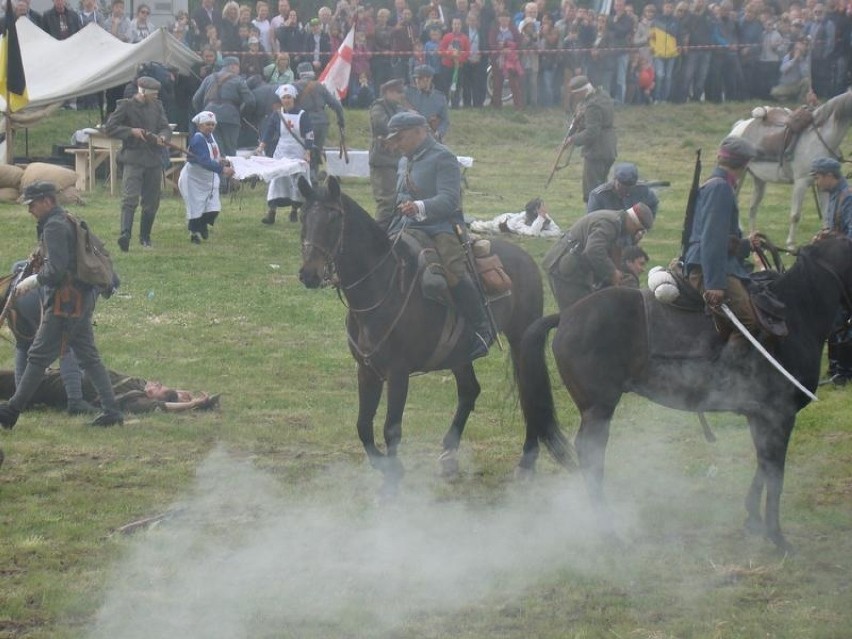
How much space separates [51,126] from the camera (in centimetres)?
2672

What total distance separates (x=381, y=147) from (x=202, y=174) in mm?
2673

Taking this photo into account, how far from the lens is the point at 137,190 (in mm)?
17812

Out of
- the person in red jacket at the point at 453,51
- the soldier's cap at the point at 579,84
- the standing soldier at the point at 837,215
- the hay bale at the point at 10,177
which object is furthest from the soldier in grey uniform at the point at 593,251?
the person in red jacket at the point at 453,51

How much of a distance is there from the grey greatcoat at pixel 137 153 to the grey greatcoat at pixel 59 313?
7.49 meters

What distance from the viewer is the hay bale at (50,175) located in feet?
70.3

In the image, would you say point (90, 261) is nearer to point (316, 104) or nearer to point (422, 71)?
point (422, 71)

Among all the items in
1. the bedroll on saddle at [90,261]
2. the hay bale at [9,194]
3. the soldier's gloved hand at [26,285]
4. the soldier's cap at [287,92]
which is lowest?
the hay bale at [9,194]

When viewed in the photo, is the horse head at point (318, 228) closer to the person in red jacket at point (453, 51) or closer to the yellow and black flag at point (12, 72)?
the yellow and black flag at point (12, 72)

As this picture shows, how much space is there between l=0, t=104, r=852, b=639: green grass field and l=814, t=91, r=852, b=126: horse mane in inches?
282

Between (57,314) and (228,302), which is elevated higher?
(57,314)

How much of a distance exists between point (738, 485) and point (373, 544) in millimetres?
2704

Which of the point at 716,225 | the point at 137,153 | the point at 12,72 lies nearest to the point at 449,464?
the point at 716,225

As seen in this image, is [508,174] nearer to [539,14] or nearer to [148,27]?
[539,14]

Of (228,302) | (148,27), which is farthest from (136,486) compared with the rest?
(148,27)
